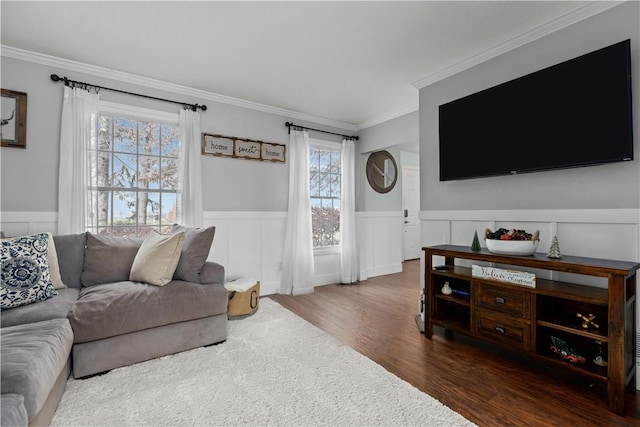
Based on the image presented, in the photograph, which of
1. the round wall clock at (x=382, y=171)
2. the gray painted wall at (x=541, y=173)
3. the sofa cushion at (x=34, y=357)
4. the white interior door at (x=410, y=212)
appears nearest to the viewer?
the sofa cushion at (x=34, y=357)

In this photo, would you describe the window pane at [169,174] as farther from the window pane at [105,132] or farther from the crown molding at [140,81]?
the crown molding at [140,81]

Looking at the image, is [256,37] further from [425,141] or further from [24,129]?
[24,129]

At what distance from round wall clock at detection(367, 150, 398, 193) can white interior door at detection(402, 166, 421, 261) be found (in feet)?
4.66

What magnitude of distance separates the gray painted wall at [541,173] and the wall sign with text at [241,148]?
73.7 inches

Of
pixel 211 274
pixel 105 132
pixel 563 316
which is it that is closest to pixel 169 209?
pixel 105 132

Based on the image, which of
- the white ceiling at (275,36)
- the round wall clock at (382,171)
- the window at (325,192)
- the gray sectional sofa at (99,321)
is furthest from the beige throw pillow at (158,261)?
the round wall clock at (382,171)

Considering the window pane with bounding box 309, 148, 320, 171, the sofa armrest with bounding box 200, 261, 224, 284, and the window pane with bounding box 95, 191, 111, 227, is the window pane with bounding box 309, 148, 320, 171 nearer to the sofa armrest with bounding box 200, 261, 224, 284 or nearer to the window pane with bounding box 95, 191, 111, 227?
the sofa armrest with bounding box 200, 261, 224, 284

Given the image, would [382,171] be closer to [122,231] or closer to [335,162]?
[335,162]

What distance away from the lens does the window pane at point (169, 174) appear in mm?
3412

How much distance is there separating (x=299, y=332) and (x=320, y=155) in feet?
8.95

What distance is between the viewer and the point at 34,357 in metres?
1.35

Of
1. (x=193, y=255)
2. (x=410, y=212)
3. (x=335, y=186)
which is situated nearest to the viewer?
(x=193, y=255)

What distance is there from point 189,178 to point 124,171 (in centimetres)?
64

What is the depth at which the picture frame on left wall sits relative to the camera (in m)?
2.61
